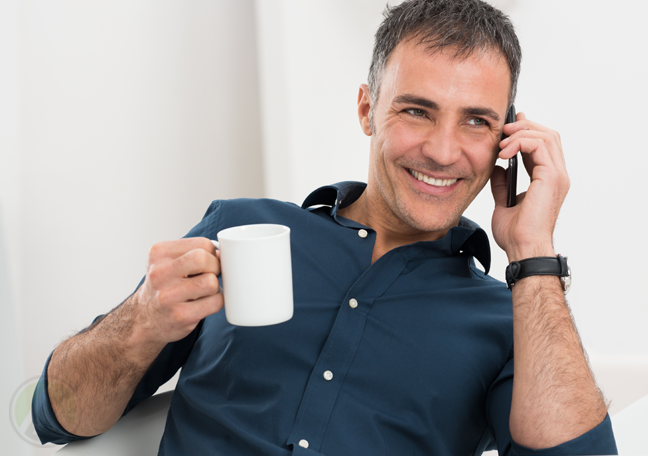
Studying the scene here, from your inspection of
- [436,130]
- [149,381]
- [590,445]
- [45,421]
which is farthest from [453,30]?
[45,421]

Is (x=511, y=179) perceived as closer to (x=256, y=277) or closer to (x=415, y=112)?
(x=415, y=112)

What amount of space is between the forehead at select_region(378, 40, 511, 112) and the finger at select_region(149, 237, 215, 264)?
1.90 ft

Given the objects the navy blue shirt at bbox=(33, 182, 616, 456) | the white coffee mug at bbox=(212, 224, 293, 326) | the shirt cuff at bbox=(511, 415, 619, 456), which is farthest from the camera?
the navy blue shirt at bbox=(33, 182, 616, 456)

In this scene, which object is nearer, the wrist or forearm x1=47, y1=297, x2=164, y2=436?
forearm x1=47, y1=297, x2=164, y2=436

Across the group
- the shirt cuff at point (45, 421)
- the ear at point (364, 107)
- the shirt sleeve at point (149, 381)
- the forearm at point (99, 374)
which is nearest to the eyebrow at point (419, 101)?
the ear at point (364, 107)

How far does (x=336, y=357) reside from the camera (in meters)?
1.08

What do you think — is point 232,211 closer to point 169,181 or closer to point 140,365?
point 140,365

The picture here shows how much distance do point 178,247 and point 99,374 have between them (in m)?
0.31

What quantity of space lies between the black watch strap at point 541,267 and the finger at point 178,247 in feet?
1.93

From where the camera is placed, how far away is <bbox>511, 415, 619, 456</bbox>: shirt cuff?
93 cm

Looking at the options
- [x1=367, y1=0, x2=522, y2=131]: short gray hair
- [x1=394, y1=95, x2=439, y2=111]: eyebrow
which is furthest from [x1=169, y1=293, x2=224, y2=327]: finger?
[x1=367, y1=0, x2=522, y2=131]: short gray hair

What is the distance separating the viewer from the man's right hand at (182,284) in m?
0.81

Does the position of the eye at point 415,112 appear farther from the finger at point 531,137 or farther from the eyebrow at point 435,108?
the finger at point 531,137

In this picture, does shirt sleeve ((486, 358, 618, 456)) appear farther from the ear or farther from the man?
the ear
